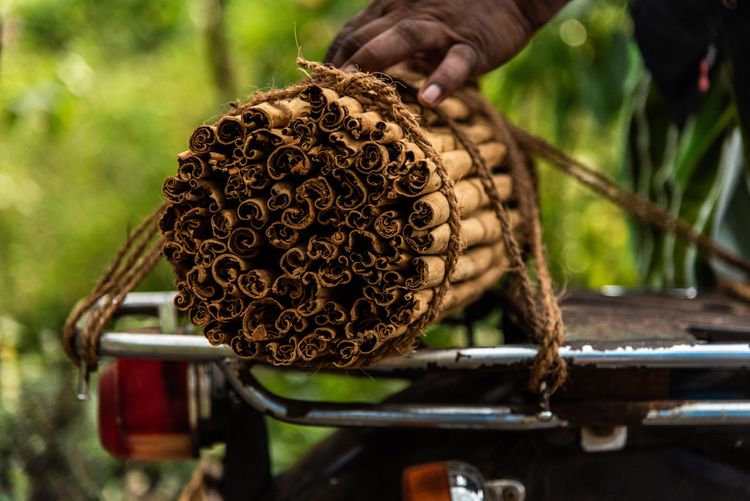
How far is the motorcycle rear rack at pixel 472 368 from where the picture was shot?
1.20 metres

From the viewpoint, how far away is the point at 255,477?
1.46 m

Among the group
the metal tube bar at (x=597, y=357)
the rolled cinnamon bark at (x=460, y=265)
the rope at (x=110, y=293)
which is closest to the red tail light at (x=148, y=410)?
the rope at (x=110, y=293)

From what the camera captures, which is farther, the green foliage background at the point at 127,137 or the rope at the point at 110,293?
the green foliage background at the point at 127,137

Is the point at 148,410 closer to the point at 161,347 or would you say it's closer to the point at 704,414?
the point at 161,347

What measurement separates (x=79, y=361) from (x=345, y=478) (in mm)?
496

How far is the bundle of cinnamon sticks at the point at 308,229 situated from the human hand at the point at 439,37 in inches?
9.1

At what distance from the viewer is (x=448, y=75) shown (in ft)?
4.21

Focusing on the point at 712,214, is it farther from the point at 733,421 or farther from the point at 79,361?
the point at 79,361

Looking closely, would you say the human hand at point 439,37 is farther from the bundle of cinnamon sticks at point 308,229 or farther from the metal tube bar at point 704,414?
the metal tube bar at point 704,414

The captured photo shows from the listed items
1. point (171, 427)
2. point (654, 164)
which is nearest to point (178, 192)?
point (171, 427)

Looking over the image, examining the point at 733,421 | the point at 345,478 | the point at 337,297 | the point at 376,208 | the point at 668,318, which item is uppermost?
the point at 376,208

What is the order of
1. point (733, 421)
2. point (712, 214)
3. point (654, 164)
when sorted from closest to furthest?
point (733, 421) < point (712, 214) < point (654, 164)

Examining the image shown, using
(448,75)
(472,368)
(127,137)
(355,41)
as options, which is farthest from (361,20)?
(127,137)

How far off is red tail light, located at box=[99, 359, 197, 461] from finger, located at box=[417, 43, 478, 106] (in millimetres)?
642
